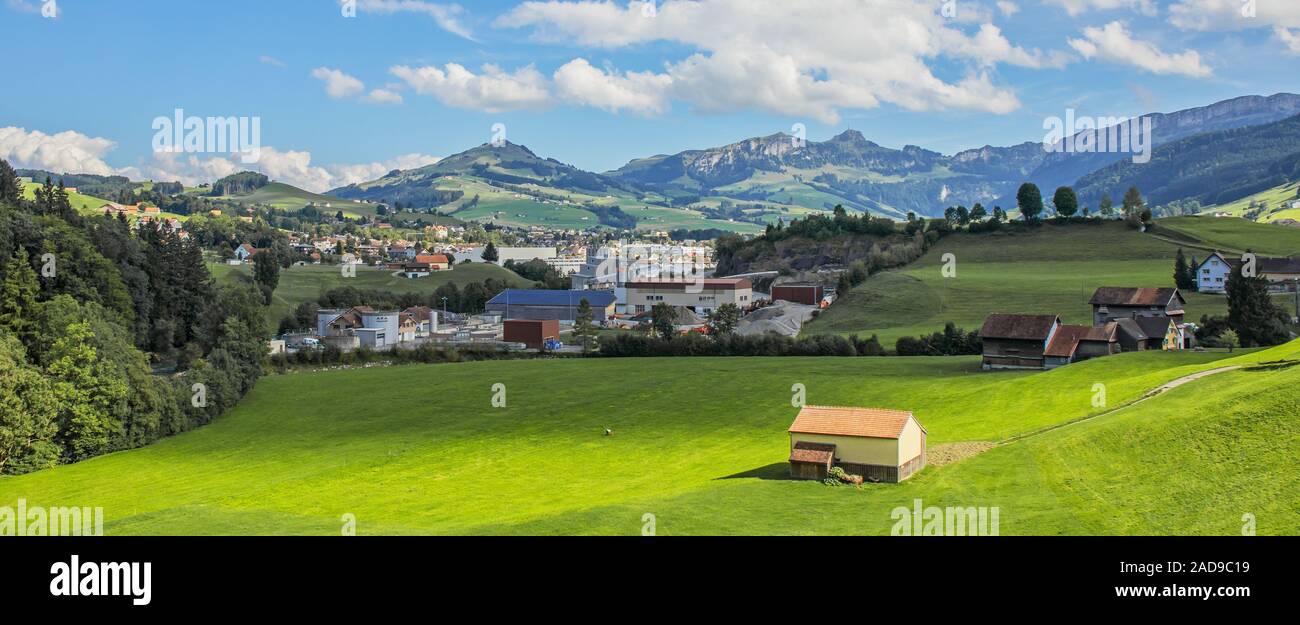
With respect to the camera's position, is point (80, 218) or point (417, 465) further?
point (80, 218)

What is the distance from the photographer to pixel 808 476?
2802 cm

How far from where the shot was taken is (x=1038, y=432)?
103 feet

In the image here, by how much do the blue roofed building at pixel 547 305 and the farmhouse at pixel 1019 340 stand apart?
192ft

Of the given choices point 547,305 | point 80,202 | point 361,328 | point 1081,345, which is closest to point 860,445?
point 1081,345

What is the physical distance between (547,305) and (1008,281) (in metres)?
51.8

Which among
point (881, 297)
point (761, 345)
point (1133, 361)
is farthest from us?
point (881, 297)

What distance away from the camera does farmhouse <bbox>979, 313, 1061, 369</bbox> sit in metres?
52.1

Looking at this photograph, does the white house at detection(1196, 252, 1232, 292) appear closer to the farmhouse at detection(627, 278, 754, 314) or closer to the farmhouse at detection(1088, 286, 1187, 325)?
the farmhouse at detection(1088, 286, 1187, 325)

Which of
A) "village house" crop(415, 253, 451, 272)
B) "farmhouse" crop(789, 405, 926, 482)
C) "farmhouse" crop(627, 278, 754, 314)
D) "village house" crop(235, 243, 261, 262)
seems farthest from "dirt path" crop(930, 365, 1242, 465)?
"village house" crop(235, 243, 261, 262)

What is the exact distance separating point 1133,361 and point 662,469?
28.3 meters

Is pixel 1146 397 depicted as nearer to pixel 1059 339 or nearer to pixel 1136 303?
pixel 1059 339
